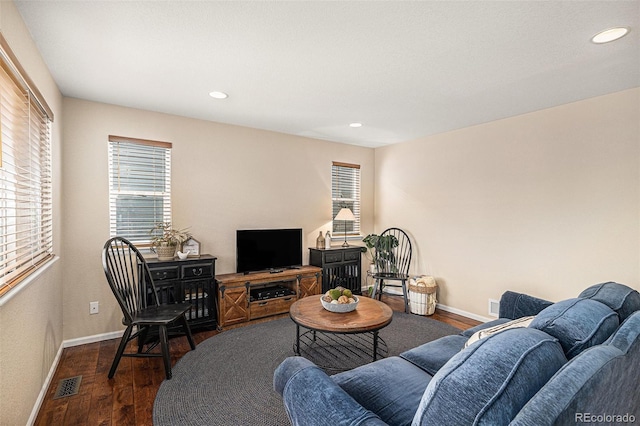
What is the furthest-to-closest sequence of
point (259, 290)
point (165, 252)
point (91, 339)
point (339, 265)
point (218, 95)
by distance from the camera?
1. point (339, 265)
2. point (259, 290)
3. point (165, 252)
4. point (91, 339)
5. point (218, 95)

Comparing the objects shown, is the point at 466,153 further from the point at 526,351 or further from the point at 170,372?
the point at 170,372

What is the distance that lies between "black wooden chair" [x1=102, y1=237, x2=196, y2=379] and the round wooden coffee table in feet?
3.44

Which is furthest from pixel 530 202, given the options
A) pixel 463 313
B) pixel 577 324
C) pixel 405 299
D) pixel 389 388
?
pixel 389 388

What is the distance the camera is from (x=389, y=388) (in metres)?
1.64

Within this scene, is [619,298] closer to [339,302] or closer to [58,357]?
[339,302]

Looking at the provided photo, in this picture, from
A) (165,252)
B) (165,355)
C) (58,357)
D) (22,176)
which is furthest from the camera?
(165,252)

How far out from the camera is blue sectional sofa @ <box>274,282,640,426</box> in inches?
35.8

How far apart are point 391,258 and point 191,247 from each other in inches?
113

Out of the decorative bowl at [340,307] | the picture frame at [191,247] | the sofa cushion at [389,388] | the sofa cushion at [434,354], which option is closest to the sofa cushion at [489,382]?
the sofa cushion at [389,388]

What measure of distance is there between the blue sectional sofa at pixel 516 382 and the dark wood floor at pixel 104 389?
137cm

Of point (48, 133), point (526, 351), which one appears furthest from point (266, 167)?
point (526, 351)

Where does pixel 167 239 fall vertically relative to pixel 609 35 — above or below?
below

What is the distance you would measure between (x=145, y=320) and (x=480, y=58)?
3314 mm

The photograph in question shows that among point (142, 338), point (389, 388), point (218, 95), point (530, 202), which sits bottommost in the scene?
point (142, 338)
